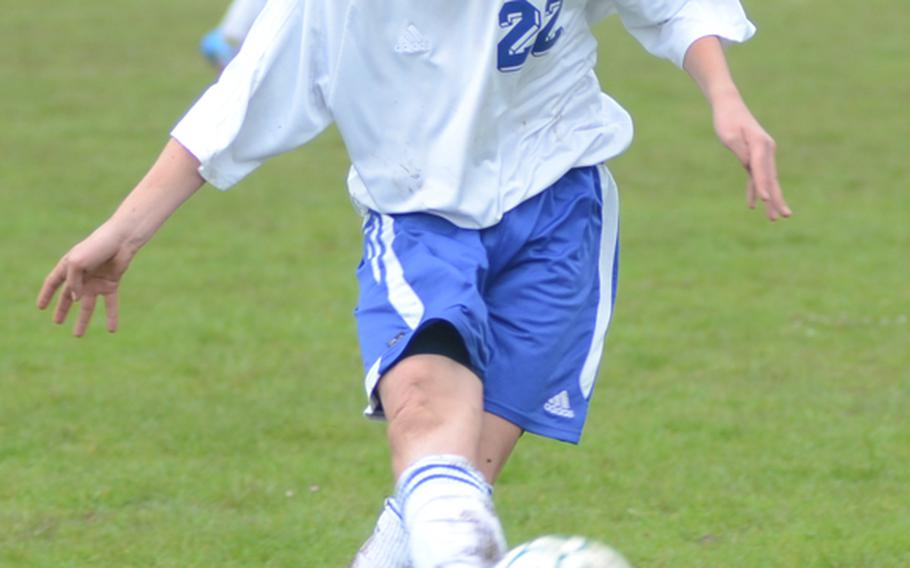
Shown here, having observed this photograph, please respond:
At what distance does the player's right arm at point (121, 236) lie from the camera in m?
3.19

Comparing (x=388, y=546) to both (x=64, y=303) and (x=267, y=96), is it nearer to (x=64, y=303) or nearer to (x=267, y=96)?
(x=64, y=303)

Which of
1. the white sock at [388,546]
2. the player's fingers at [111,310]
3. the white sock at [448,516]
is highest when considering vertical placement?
the player's fingers at [111,310]

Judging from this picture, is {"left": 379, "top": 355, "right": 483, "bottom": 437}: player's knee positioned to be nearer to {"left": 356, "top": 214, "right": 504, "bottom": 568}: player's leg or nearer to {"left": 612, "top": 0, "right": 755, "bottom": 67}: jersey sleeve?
{"left": 356, "top": 214, "right": 504, "bottom": 568}: player's leg

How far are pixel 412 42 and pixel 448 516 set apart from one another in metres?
1.02

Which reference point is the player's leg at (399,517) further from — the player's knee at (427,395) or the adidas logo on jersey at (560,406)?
the player's knee at (427,395)

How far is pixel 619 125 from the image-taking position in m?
3.73

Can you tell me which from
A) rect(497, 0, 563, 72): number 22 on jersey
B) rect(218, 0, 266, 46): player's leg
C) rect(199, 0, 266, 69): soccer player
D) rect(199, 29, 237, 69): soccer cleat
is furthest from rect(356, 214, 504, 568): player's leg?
rect(199, 29, 237, 69): soccer cleat

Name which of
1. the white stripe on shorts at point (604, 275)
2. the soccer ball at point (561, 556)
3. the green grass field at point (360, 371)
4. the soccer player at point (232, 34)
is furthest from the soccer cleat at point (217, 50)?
the soccer ball at point (561, 556)

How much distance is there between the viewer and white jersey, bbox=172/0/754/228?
3340 millimetres

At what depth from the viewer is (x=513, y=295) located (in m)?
3.47

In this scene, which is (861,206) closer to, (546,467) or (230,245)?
(230,245)

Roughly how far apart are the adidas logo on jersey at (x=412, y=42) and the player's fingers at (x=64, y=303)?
0.80 meters

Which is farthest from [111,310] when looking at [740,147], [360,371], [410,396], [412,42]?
[360,371]

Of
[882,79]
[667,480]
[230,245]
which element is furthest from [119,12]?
[667,480]
